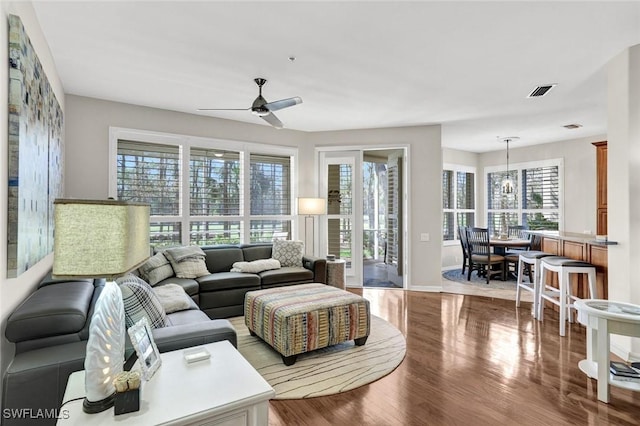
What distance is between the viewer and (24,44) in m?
1.94

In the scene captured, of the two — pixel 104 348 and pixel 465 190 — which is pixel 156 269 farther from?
pixel 465 190

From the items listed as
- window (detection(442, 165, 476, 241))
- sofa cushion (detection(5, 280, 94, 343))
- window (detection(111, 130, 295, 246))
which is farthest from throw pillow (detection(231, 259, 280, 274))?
window (detection(442, 165, 476, 241))

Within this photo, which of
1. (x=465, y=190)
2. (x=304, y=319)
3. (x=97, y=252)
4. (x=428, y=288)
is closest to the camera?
(x=97, y=252)

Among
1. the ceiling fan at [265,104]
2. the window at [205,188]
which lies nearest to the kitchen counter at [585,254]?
the ceiling fan at [265,104]

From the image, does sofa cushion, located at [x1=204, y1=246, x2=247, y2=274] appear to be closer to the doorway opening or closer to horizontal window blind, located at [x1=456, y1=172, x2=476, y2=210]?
the doorway opening

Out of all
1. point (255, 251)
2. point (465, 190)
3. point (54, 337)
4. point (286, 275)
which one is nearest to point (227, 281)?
point (286, 275)

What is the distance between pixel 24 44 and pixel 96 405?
6.56 ft

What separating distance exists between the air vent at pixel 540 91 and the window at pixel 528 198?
3760 millimetres

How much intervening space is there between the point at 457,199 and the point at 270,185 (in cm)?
480

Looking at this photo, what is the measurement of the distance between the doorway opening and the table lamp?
213 inches

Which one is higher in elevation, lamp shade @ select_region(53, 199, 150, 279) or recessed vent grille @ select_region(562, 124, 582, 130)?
recessed vent grille @ select_region(562, 124, 582, 130)

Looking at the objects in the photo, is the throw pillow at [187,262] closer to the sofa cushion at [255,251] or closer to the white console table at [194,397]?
the sofa cushion at [255,251]

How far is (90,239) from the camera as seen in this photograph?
3.74ft

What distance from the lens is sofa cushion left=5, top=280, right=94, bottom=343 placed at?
1.64 metres
